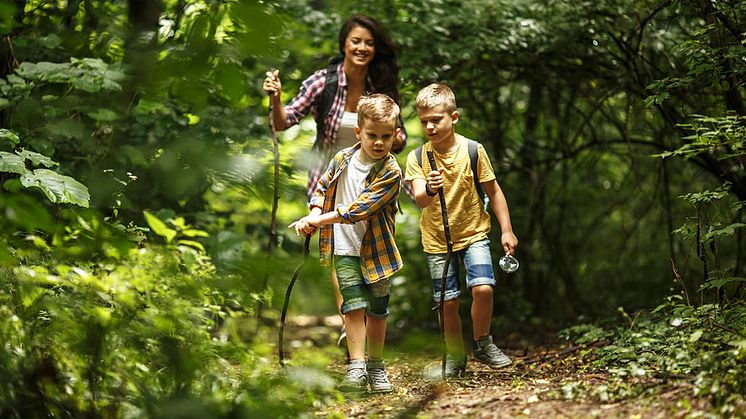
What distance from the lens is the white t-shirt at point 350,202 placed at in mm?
3773

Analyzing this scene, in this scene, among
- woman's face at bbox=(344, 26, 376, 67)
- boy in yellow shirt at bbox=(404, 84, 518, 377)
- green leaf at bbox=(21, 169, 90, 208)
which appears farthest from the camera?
woman's face at bbox=(344, 26, 376, 67)

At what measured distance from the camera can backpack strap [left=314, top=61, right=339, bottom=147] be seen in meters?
4.56

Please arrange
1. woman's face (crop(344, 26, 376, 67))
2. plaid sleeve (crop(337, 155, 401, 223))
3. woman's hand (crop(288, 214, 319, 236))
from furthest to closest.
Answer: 1. woman's face (crop(344, 26, 376, 67))
2. plaid sleeve (crop(337, 155, 401, 223))
3. woman's hand (crop(288, 214, 319, 236))

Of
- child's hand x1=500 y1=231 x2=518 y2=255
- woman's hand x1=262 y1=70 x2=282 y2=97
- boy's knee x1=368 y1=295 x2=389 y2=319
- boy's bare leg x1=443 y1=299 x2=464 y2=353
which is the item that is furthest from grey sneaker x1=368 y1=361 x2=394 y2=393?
woman's hand x1=262 y1=70 x2=282 y2=97

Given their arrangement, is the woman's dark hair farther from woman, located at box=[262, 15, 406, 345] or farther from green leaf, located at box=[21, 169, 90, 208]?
green leaf, located at box=[21, 169, 90, 208]

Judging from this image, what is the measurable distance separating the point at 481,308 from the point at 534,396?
787 mm

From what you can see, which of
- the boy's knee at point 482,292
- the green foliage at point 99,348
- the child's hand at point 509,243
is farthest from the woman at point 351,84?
the green foliage at point 99,348

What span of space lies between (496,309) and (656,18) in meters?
3.01

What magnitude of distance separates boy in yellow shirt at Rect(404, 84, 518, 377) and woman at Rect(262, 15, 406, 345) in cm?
45

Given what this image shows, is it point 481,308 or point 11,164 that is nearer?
point 11,164

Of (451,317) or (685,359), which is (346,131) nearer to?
(451,317)

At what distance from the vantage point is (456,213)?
13.4 ft

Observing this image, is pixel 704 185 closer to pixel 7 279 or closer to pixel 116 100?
pixel 7 279

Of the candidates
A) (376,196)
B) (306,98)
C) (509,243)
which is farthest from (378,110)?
(306,98)
